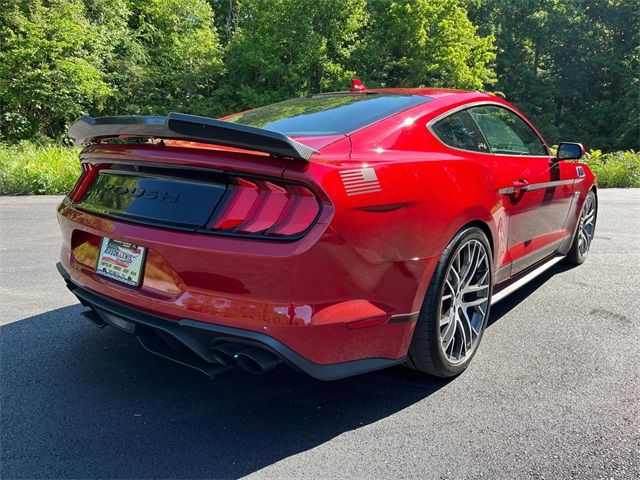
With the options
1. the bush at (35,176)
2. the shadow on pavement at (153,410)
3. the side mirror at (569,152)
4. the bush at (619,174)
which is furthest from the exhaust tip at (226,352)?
the bush at (619,174)

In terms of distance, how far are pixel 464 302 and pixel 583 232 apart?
284 centimetres

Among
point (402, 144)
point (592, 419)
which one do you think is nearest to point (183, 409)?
point (402, 144)

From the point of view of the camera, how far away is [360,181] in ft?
7.13

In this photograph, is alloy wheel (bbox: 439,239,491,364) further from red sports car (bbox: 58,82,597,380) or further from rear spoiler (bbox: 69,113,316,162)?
rear spoiler (bbox: 69,113,316,162)

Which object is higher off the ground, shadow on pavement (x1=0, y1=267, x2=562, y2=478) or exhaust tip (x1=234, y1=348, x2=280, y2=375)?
exhaust tip (x1=234, y1=348, x2=280, y2=375)

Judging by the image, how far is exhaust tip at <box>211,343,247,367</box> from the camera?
208 centimetres

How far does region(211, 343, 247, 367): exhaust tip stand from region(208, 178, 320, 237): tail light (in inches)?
18.2

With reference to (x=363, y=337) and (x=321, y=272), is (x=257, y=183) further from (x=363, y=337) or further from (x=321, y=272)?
(x=363, y=337)

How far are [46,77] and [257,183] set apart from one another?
21547 mm

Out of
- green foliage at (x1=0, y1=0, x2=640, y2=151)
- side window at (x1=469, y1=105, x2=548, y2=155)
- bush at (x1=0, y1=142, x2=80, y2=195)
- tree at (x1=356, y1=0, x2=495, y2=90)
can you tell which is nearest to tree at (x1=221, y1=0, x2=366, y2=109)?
green foliage at (x1=0, y1=0, x2=640, y2=151)

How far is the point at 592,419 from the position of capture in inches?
95.8

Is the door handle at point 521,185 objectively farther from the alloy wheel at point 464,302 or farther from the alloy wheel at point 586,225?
the alloy wheel at point 586,225

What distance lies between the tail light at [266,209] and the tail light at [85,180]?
1.00 metres

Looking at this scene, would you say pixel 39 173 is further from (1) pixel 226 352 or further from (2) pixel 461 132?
(1) pixel 226 352
